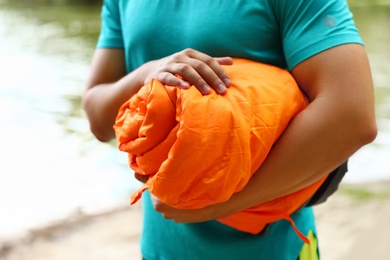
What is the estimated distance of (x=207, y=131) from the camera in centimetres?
78

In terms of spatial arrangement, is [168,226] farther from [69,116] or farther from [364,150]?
[69,116]

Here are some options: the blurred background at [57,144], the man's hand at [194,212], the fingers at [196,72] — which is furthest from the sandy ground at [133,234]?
the fingers at [196,72]

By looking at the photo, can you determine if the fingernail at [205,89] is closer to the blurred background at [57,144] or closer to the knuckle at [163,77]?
the knuckle at [163,77]

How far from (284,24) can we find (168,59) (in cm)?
18

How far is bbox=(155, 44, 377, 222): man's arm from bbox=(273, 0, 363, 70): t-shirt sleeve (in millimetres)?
13

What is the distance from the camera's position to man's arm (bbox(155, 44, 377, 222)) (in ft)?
2.79

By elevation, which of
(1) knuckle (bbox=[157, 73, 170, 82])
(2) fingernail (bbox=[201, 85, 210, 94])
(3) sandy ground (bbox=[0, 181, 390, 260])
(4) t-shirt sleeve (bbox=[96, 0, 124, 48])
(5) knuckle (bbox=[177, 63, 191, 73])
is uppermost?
(5) knuckle (bbox=[177, 63, 191, 73])

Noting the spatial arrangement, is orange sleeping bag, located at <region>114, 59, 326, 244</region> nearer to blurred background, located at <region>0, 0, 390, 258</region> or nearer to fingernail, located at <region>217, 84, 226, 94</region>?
fingernail, located at <region>217, 84, 226, 94</region>

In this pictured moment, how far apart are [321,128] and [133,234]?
2084mm

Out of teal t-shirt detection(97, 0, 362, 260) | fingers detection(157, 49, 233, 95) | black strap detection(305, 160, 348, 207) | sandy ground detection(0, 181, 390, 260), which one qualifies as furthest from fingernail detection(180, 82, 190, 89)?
sandy ground detection(0, 181, 390, 260)

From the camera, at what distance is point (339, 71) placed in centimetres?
85

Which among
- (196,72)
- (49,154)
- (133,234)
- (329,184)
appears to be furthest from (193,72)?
(49,154)

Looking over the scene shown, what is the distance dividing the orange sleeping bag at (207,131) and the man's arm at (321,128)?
0.07 feet

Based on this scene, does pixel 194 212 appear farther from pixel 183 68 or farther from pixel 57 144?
pixel 57 144
